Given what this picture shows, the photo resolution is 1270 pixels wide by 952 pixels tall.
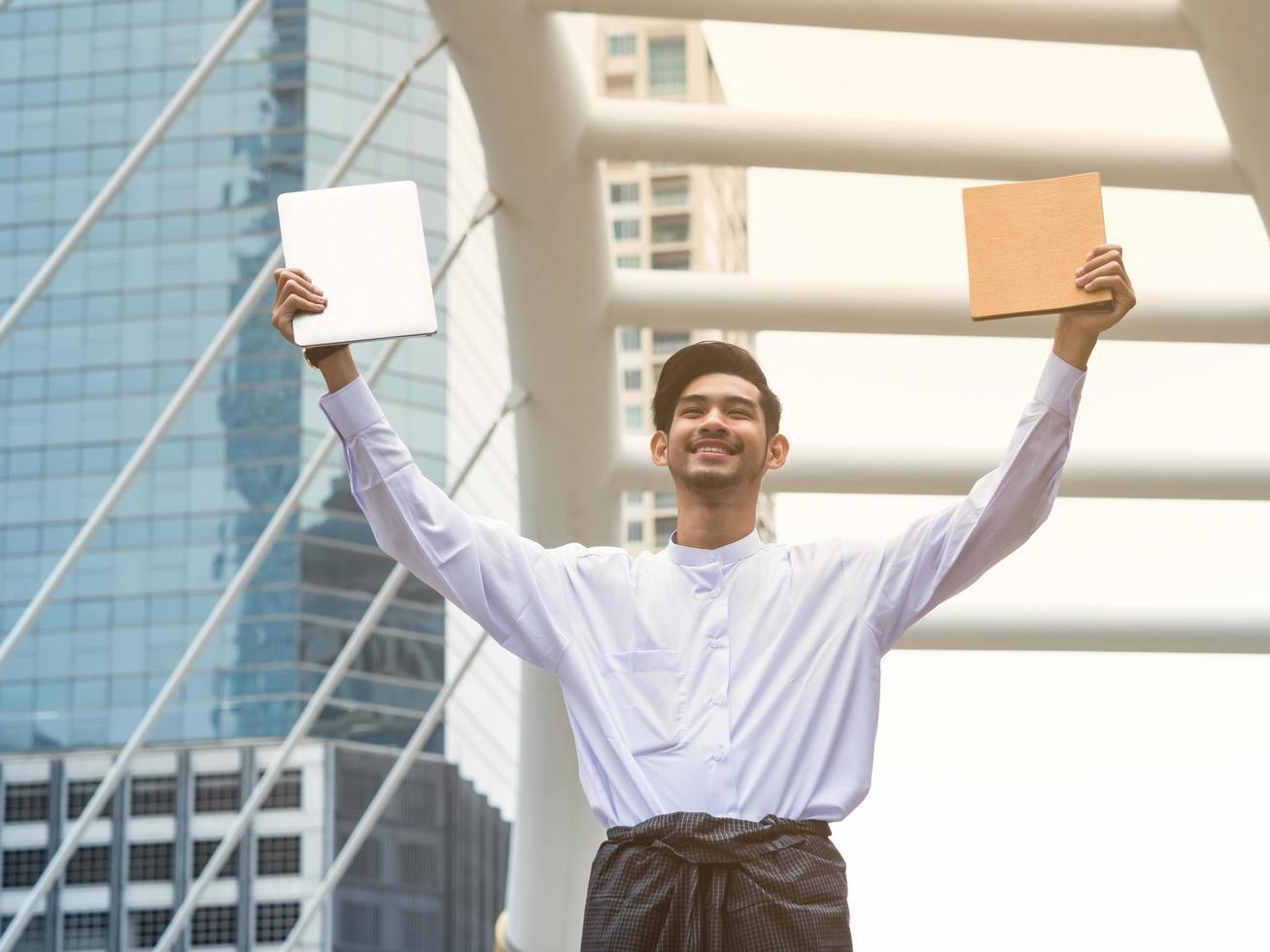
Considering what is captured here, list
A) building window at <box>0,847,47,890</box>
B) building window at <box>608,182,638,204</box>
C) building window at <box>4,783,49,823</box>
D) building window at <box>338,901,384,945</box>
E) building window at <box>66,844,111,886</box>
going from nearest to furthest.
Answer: building window at <box>338,901,384,945</box>
building window at <box>66,844,111,886</box>
building window at <box>0,847,47,890</box>
building window at <box>4,783,49,823</box>
building window at <box>608,182,638,204</box>

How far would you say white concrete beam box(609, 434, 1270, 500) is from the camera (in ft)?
21.3

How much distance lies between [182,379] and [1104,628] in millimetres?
68268

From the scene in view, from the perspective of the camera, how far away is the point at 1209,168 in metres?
5.69

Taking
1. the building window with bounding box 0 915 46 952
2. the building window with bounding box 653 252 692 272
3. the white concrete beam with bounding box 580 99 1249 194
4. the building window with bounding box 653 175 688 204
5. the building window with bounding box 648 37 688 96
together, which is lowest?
the building window with bounding box 0 915 46 952

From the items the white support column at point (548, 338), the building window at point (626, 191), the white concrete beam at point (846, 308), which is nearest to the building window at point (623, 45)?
the building window at point (626, 191)

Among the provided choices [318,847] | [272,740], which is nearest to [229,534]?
[272,740]

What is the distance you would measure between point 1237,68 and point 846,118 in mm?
1183

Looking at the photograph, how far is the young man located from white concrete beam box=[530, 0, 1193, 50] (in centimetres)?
273

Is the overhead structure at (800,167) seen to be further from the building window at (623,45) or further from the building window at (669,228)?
the building window at (623,45)

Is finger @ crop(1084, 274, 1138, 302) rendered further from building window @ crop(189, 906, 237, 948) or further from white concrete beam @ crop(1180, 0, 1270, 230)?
building window @ crop(189, 906, 237, 948)

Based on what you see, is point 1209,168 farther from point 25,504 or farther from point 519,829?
point 25,504

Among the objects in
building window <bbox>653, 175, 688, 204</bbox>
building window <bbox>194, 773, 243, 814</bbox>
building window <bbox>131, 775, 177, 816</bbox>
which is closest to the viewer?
building window <bbox>131, 775, 177, 816</bbox>

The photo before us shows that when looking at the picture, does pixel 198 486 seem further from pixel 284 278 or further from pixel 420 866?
pixel 284 278

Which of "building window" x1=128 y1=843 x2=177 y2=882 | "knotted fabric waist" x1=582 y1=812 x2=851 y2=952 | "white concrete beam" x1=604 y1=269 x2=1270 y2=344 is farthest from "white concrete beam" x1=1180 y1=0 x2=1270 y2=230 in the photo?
"building window" x1=128 y1=843 x2=177 y2=882
